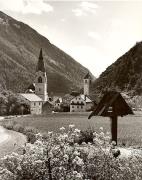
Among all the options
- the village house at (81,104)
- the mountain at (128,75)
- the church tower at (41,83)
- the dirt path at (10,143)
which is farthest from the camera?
the mountain at (128,75)

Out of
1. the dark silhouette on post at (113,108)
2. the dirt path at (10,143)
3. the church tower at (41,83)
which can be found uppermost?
the church tower at (41,83)

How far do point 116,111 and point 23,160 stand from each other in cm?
695

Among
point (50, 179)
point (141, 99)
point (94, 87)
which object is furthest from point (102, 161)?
point (94, 87)

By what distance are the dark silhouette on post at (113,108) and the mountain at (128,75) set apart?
5228 inches

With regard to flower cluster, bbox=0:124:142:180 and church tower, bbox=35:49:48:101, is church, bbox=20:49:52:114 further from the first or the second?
flower cluster, bbox=0:124:142:180

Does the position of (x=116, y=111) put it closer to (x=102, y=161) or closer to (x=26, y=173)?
(x=102, y=161)

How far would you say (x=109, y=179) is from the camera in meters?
9.87

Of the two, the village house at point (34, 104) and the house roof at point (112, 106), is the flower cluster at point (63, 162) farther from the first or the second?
the village house at point (34, 104)

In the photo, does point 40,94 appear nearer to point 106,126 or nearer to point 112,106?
point 106,126

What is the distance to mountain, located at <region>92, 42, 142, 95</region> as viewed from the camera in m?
159

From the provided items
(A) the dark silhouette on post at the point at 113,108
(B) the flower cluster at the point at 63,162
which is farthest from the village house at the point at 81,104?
(B) the flower cluster at the point at 63,162

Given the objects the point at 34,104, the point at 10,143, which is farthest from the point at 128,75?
the point at 10,143

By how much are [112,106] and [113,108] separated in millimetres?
79

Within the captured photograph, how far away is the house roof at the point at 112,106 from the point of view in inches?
611
